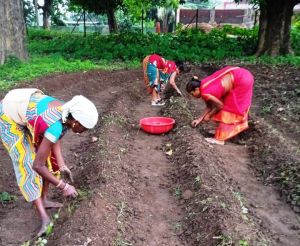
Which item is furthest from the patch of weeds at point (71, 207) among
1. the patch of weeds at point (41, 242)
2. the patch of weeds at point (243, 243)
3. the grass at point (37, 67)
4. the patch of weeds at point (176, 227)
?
the grass at point (37, 67)

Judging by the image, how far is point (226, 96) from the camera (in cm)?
645

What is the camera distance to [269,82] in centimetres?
1075

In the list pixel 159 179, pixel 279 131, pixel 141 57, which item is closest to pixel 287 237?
pixel 159 179

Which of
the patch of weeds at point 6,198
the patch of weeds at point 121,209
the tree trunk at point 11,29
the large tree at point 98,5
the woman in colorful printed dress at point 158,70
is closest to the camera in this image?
the patch of weeds at point 121,209

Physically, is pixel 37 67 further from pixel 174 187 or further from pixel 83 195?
pixel 83 195

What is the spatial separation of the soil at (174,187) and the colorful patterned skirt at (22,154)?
0.47 meters

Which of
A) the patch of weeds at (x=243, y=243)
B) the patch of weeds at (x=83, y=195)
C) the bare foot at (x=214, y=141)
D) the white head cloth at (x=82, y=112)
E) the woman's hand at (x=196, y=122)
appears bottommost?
the bare foot at (x=214, y=141)

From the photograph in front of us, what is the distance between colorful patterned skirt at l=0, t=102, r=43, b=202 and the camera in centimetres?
374

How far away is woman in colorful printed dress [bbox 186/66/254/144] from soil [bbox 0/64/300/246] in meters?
0.29

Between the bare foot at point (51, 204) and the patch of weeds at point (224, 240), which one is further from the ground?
the patch of weeds at point (224, 240)

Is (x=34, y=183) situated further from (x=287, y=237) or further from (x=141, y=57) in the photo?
(x=141, y=57)

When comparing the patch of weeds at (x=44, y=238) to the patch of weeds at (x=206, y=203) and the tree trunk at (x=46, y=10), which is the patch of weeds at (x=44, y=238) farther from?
the tree trunk at (x=46, y=10)

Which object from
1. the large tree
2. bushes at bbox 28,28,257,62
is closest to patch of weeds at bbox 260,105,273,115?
A: bushes at bbox 28,28,257,62

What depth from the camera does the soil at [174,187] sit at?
3.94m
